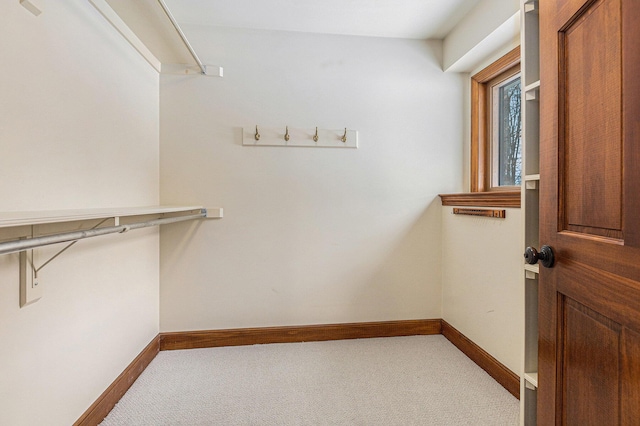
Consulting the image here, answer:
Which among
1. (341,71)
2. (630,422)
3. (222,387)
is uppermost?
(341,71)

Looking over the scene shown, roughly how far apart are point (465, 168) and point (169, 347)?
7.93ft

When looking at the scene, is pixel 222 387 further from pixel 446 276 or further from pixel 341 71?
pixel 341 71

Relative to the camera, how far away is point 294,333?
2143 millimetres

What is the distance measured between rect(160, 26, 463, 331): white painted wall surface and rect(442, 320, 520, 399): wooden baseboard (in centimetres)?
19

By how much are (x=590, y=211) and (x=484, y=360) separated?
1.33m

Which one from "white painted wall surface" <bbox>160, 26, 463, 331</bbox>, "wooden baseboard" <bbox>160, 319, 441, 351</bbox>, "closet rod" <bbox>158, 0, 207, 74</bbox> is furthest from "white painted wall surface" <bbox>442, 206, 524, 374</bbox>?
"closet rod" <bbox>158, 0, 207, 74</bbox>

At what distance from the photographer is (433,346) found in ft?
6.88

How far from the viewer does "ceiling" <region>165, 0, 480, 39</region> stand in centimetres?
181

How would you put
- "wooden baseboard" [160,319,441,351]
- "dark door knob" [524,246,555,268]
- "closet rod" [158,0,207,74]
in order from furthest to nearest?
1. "wooden baseboard" [160,319,441,351]
2. "closet rod" [158,0,207,74]
3. "dark door knob" [524,246,555,268]

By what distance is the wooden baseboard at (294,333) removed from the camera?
2.06 m

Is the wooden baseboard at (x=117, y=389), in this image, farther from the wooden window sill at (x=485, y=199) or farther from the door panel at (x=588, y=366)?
the wooden window sill at (x=485, y=199)

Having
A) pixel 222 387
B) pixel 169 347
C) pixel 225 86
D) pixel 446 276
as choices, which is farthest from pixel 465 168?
pixel 169 347

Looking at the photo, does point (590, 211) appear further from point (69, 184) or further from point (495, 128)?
point (69, 184)

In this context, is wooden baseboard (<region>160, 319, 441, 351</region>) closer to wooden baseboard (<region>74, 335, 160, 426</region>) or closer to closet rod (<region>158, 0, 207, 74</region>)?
wooden baseboard (<region>74, 335, 160, 426</region>)
